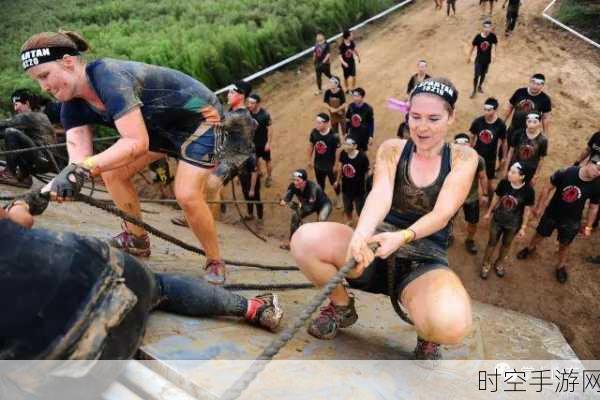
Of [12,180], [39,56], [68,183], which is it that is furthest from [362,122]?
[68,183]

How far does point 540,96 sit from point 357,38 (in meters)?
8.29

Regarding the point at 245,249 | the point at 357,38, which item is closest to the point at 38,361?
the point at 245,249

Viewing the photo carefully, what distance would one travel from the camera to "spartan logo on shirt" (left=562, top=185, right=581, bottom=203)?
18.6ft

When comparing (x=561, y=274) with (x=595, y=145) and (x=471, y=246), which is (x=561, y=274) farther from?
(x=595, y=145)

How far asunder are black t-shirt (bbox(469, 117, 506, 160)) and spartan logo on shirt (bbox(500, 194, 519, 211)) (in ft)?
4.23

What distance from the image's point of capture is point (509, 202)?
5.87m

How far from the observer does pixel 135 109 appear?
292 cm

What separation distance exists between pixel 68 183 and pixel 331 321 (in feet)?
5.72

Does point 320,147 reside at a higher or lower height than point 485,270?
A: higher

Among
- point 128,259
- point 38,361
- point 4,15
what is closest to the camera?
point 38,361

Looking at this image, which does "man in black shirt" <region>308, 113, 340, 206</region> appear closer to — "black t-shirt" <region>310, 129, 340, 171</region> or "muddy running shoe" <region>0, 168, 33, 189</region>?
"black t-shirt" <region>310, 129, 340, 171</region>

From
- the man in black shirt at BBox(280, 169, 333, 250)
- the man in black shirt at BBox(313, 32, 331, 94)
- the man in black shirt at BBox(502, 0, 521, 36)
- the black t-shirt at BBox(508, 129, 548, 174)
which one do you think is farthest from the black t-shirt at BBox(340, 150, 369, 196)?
the man in black shirt at BBox(502, 0, 521, 36)

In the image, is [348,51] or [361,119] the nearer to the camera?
[361,119]

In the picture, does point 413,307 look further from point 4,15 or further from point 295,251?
point 4,15
